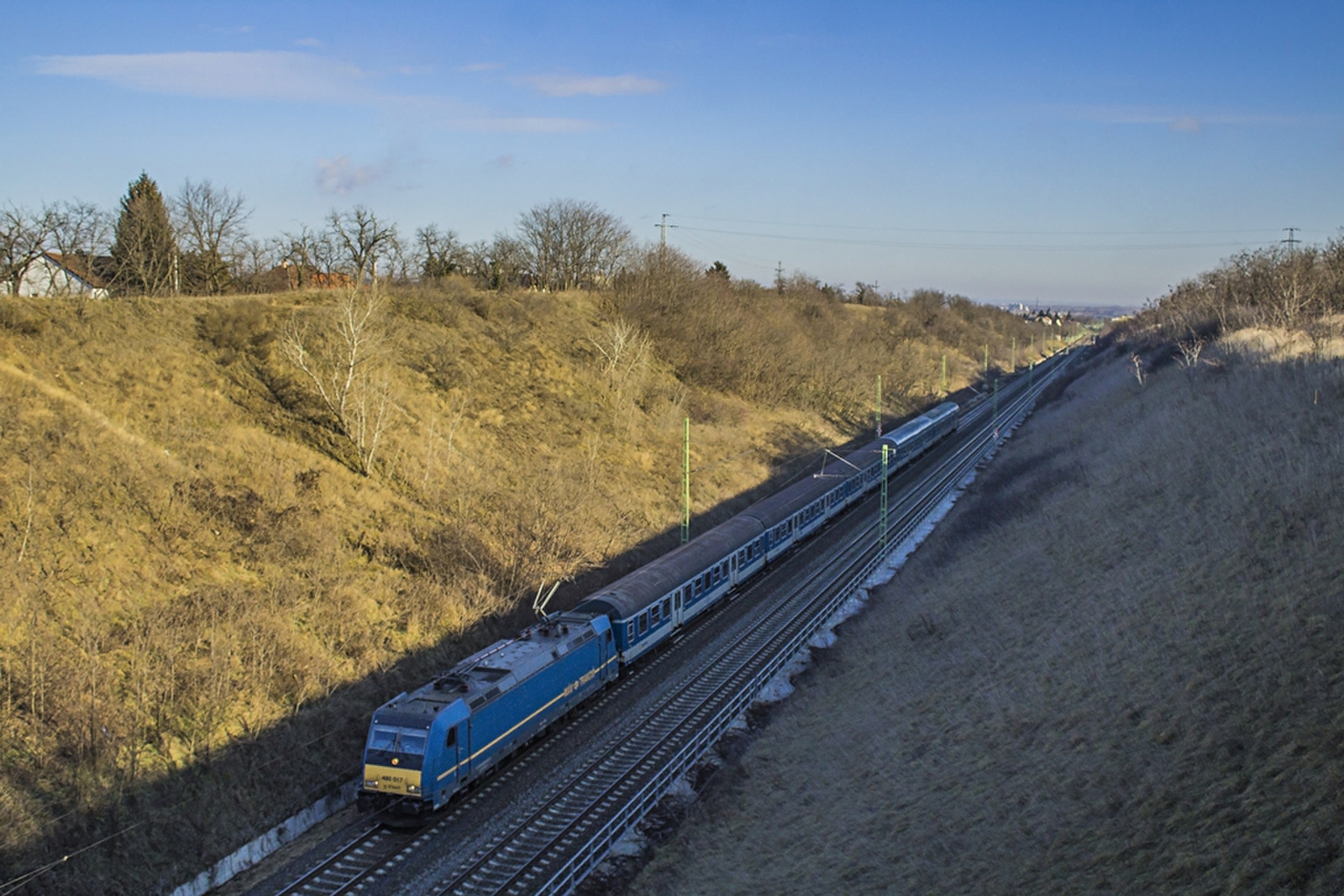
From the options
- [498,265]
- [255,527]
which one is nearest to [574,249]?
[498,265]

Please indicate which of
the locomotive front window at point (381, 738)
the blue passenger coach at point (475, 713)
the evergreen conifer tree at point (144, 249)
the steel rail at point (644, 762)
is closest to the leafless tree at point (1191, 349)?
the steel rail at point (644, 762)

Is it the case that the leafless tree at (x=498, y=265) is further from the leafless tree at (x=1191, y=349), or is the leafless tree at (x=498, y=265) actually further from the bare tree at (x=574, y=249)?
the leafless tree at (x=1191, y=349)

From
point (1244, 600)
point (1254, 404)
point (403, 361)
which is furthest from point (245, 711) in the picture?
point (1254, 404)

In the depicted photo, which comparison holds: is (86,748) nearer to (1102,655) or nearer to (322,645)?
(322,645)

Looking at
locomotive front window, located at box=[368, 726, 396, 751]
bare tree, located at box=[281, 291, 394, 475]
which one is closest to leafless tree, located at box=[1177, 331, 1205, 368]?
bare tree, located at box=[281, 291, 394, 475]

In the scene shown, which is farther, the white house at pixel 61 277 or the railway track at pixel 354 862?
the white house at pixel 61 277

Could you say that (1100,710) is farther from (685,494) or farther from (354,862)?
(685,494)

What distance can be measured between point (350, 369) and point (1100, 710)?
29.3 meters

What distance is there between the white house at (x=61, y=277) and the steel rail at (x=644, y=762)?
109 ft

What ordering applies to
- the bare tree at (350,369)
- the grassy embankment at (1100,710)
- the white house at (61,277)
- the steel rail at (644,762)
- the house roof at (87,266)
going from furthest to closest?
the house roof at (87,266), the white house at (61,277), the bare tree at (350,369), the steel rail at (644,762), the grassy embankment at (1100,710)

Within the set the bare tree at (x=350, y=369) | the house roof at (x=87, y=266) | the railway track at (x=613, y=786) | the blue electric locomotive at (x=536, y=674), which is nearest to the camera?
the railway track at (x=613, y=786)

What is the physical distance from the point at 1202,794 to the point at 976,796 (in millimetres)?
4423

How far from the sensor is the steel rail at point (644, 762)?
16.5 metres

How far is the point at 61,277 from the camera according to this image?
4416cm
